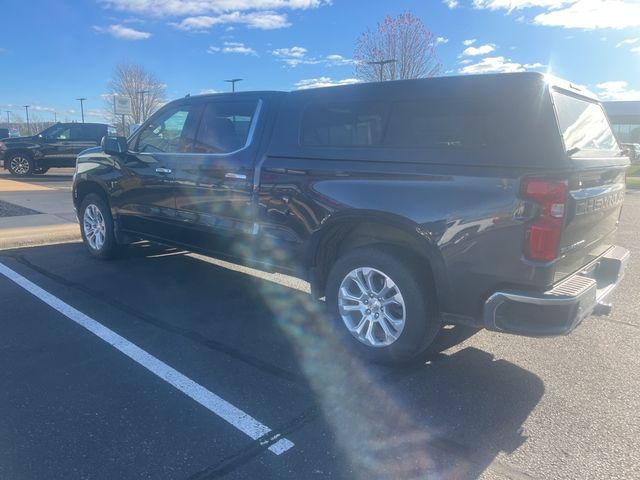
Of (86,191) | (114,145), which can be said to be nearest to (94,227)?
(86,191)

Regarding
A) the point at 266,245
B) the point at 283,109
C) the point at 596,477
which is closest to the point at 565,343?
the point at 596,477

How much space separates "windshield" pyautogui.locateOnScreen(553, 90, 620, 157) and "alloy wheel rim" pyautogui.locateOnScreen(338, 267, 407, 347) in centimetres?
146

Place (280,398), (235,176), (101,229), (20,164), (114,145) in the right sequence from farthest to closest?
(20,164) < (101,229) < (114,145) < (235,176) < (280,398)

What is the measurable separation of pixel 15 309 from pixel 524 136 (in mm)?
4478

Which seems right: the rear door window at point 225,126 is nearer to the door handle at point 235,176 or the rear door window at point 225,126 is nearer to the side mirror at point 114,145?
the door handle at point 235,176

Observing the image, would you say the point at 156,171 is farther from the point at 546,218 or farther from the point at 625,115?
the point at 625,115

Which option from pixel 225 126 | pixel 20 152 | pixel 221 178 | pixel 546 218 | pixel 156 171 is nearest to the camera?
pixel 546 218

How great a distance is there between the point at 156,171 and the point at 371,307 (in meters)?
2.96

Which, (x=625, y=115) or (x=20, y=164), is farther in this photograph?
(x=625, y=115)

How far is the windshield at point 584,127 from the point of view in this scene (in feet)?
10.3

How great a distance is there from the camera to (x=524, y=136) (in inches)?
117

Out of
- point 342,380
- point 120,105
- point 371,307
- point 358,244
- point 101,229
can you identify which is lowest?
point 342,380

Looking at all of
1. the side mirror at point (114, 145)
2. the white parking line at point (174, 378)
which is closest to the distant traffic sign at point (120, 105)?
the side mirror at point (114, 145)

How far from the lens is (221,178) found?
183 inches
